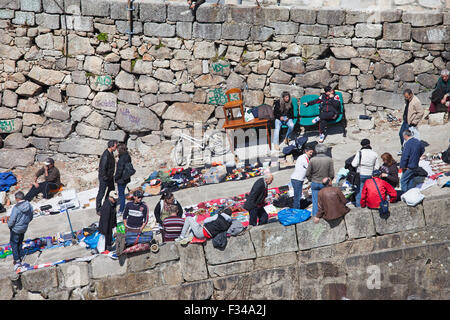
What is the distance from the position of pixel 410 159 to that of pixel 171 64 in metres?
5.78

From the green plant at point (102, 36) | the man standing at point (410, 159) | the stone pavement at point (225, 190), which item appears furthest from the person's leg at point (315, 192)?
the green plant at point (102, 36)

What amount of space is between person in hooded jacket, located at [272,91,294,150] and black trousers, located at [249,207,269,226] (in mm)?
3455

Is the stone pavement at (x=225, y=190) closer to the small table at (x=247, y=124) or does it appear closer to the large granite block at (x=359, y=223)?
the small table at (x=247, y=124)

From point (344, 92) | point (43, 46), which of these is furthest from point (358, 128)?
point (43, 46)

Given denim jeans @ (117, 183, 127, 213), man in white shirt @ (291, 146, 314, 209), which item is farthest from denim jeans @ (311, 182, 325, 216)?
denim jeans @ (117, 183, 127, 213)

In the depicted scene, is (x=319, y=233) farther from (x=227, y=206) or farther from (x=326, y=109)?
(x=326, y=109)

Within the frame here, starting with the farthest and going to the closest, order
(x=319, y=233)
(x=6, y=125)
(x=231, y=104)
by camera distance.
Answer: (x=6, y=125) → (x=231, y=104) → (x=319, y=233)

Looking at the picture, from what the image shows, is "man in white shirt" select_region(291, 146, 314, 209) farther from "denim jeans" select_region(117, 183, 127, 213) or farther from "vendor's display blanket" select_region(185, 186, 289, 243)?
"denim jeans" select_region(117, 183, 127, 213)

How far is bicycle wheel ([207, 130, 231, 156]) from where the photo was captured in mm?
12943

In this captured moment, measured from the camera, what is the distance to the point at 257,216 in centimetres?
923

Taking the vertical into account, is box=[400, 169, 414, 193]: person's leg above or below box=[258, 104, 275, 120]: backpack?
below

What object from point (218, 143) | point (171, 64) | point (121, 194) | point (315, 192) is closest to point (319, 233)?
point (315, 192)
